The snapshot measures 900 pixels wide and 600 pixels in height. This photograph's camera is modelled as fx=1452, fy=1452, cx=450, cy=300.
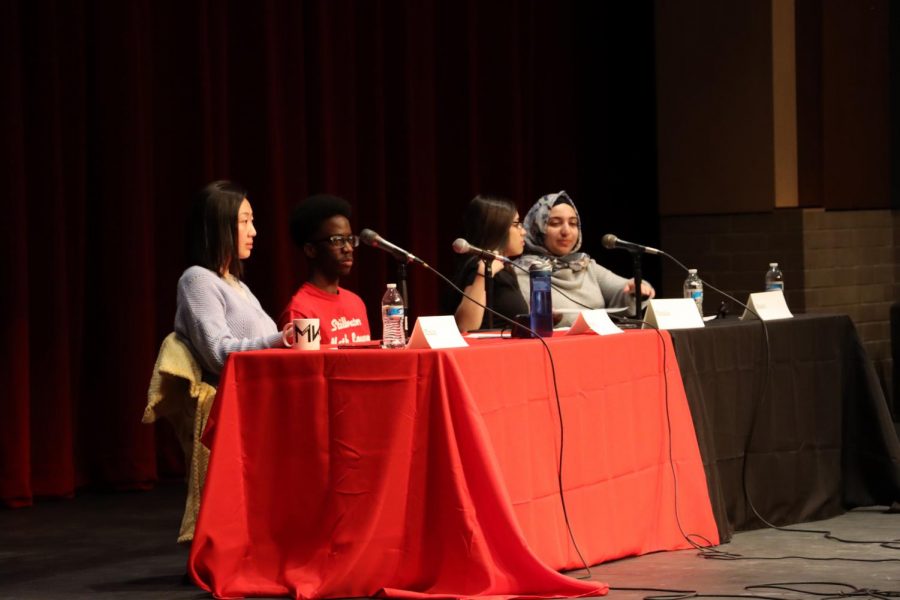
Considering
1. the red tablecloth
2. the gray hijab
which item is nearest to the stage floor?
the red tablecloth

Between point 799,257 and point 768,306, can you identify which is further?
point 799,257

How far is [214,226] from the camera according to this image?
4.31 m

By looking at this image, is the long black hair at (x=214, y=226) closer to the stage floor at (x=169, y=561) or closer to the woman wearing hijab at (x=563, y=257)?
the stage floor at (x=169, y=561)

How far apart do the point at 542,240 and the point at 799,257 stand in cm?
246

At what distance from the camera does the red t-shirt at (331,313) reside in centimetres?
437

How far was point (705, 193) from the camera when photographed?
7.58m

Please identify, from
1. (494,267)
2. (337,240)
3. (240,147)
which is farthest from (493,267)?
(240,147)

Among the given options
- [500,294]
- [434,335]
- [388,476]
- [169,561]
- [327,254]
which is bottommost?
[169,561]

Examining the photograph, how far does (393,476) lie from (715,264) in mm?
4342

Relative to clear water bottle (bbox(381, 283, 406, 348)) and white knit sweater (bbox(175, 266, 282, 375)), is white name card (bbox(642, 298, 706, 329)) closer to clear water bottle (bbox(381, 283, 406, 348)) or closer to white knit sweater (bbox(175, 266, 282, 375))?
clear water bottle (bbox(381, 283, 406, 348))

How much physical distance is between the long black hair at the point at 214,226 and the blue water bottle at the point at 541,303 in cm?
93

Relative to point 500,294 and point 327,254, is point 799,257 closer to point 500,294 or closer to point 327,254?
point 500,294

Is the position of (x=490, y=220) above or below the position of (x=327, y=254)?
above

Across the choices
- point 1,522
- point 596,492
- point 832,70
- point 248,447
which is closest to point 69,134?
point 1,522
